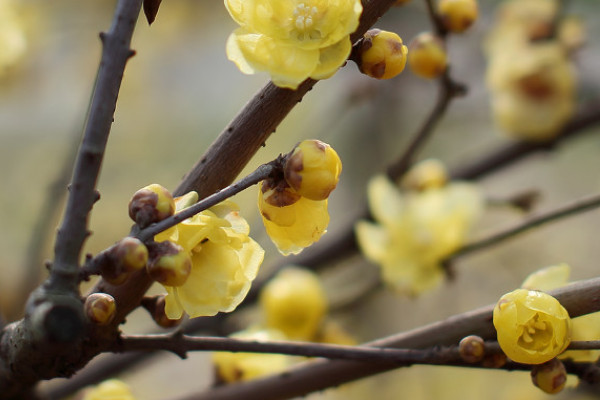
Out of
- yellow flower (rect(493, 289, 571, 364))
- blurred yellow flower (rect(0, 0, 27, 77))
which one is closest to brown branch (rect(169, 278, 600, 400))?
yellow flower (rect(493, 289, 571, 364))

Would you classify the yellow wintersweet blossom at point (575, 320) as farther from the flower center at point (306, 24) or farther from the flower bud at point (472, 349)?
the flower center at point (306, 24)

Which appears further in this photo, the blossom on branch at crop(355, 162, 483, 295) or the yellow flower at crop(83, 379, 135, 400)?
the blossom on branch at crop(355, 162, 483, 295)

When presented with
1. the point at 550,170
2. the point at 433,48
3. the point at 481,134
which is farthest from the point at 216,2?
the point at 433,48

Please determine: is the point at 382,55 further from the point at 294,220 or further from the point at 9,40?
the point at 9,40

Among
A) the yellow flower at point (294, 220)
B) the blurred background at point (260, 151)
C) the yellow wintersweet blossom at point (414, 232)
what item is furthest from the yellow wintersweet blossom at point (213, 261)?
the blurred background at point (260, 151)

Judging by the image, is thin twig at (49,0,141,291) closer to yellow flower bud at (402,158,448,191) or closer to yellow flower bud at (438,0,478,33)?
yellow flower bud at (438,0,478,33)

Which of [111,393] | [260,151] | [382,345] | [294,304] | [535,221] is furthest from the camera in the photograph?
[260,151]

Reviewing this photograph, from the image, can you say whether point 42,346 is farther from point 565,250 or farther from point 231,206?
point 565,250

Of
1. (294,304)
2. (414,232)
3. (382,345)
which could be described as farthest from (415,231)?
(382,345)
